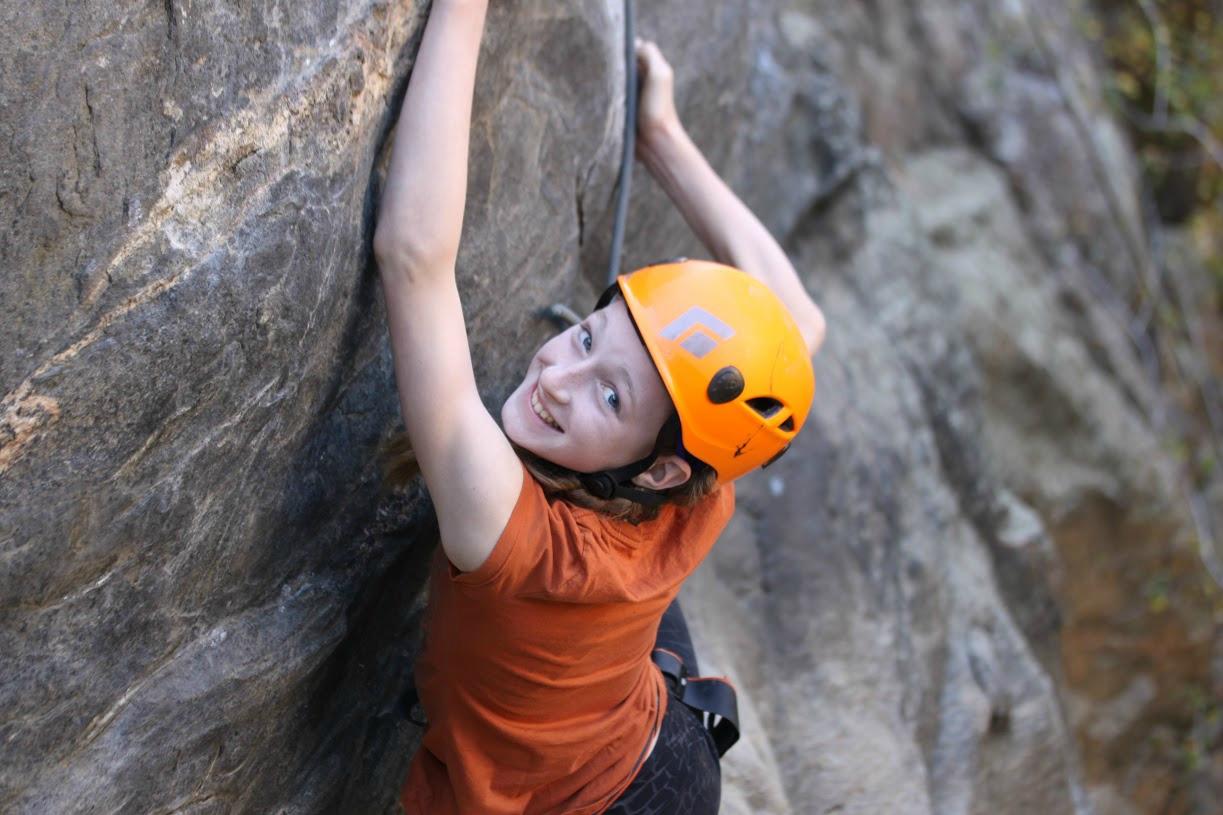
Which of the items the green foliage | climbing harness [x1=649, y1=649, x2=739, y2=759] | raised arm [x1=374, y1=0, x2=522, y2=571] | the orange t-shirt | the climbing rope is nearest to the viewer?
raised arm [x1=374, y1=0, x2=522, y2=571]

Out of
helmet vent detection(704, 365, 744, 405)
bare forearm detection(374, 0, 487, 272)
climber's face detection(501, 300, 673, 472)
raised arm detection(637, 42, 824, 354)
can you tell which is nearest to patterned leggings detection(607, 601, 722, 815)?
climber's face detection(501, 300, 673, 472)

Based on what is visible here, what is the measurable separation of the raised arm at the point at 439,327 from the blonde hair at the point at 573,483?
161 mm

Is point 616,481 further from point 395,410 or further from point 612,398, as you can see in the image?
point 395,410

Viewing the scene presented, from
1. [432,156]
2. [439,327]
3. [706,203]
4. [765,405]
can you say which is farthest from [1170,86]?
[439,327]

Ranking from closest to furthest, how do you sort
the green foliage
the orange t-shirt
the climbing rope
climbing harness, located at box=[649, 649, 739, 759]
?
the orange t-shirt, climbing harness, located at box=[649, 649, 739, 759], the climbing rope, the green foliage

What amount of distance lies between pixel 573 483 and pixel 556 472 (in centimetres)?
4

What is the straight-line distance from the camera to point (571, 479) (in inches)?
91.9

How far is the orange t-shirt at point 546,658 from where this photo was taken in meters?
2.21

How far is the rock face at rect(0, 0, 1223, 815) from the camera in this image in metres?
1.86

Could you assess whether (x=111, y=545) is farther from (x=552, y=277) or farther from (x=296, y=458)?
(x=552, y=277)

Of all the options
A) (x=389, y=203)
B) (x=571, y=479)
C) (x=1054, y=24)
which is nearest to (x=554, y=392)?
(x=571, y=479)

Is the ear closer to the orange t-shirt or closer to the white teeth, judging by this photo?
the orange t-shirt

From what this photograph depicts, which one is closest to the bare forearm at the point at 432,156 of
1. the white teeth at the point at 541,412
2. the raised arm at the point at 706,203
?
the white teeth at the point at 541,412

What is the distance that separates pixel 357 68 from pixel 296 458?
715 millimetres
